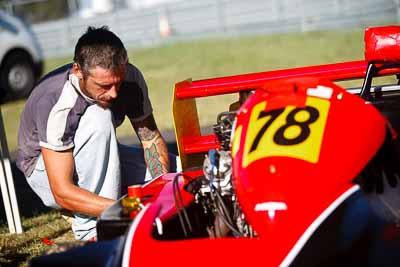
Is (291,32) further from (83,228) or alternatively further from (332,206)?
(332,206)

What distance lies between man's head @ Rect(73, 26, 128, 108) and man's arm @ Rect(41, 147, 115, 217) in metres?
0.36

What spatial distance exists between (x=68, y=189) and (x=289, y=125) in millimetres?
1315

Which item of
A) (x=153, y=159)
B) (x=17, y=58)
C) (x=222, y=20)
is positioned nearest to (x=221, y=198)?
(x=153, y=159)

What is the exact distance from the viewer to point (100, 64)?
3.51 meters

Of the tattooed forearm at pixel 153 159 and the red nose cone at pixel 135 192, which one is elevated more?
the red nose cone at pixel 135 192

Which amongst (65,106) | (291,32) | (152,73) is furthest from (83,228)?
(291,32)

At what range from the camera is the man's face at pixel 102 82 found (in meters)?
3.52

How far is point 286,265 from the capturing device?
2.45 meters

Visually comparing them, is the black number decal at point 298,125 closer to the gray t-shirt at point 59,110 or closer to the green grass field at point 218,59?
the gray t-shirt at point 59,110

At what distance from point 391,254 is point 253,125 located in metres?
0.72

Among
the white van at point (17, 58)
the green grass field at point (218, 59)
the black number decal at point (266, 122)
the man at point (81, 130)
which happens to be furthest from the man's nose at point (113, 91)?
the white van at point (17, 58)

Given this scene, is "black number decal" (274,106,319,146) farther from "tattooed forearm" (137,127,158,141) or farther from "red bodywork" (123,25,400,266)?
"tattooed forearm" (137,127,158,141)

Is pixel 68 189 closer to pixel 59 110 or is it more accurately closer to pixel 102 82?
pixel 59 110

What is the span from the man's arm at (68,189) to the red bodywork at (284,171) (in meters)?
0.56
